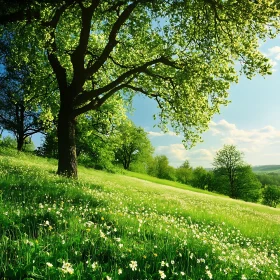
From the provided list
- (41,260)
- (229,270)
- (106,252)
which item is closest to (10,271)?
(41,260)

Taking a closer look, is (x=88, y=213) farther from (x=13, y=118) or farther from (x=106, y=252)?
(x=13, y=118)

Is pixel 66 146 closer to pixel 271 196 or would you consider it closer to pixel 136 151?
pixel 136 151

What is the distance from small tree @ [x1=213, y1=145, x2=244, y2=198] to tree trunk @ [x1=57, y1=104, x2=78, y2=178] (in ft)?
294

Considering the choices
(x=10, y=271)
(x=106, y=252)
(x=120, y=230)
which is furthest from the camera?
(x=120, y=230)

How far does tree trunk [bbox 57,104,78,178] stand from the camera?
60.1 feet

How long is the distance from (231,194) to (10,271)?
10257 cm

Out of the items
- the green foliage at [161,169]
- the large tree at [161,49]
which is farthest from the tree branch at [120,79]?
the green foliage at [161,169]

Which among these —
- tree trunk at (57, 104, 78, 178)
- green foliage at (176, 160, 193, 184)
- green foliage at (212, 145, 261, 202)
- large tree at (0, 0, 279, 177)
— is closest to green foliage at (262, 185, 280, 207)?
green foliage at (212, 145, 261, 202)

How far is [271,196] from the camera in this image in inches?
4341

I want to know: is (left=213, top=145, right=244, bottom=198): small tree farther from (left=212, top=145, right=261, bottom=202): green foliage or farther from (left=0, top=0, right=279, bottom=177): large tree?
(left=0, top=0, right=279, bottom=177): large tree

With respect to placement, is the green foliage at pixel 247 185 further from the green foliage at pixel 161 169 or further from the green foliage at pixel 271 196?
Result: the green foliage at pixel 161 169

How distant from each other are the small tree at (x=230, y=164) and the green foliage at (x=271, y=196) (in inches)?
866

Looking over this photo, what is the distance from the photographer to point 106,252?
489cm

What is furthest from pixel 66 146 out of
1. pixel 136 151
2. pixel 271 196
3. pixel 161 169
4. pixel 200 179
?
pixel 161 169
